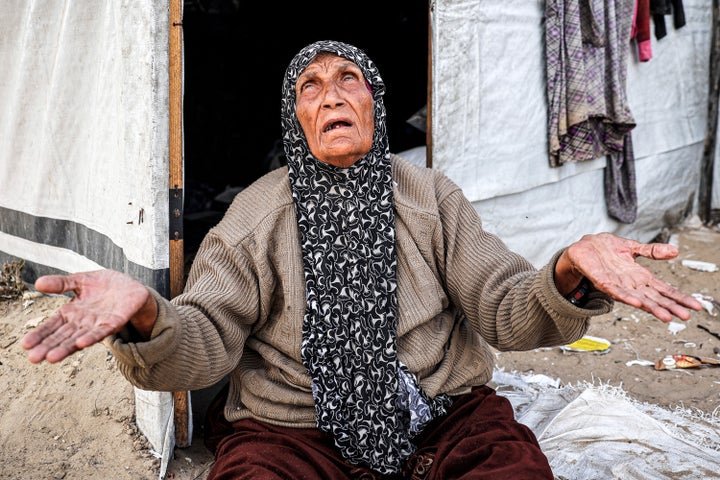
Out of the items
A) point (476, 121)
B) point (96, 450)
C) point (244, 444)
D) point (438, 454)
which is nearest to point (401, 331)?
point (438, 454)

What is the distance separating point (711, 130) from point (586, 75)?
281 cm

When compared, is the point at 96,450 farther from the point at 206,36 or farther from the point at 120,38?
the point at 206,36

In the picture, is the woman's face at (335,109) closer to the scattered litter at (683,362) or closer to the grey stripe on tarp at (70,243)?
the grey stripe on tarp at (70,243)

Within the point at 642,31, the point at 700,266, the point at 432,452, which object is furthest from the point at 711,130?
the point at 432,452

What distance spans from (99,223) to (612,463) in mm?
2162

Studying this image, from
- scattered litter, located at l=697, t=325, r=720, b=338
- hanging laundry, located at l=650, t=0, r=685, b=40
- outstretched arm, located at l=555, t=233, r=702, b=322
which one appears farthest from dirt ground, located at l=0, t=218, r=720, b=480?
hanging laundry, located at l=650, t=0, r=685, b=40

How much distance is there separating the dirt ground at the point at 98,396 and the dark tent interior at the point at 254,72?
6.47ft

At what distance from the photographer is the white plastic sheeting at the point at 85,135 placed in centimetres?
238

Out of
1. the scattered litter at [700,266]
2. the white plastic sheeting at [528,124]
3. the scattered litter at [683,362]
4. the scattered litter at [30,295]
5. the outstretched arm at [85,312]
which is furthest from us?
the scattered litter at [700,266]

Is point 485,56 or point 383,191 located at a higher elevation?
point 485,56

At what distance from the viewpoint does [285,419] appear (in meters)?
2.16

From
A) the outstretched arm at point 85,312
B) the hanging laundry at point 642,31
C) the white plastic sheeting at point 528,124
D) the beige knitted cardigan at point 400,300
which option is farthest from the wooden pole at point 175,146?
the hanging laundry at point 642,31

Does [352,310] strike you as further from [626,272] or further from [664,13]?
[664,13]

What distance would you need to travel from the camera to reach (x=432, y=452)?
2.16 m
